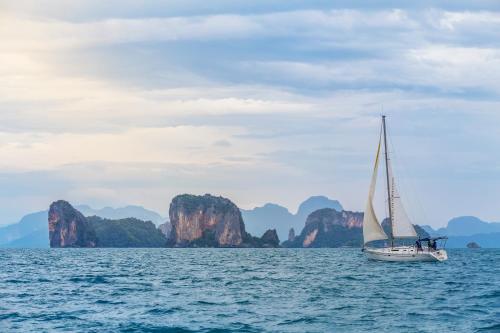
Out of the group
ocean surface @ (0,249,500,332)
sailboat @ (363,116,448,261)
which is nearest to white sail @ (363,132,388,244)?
sailboat @ (363,116,448,261)

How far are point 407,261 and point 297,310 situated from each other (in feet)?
239

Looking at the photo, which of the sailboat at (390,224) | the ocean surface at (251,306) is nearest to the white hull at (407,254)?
the sailboat at (390,224)

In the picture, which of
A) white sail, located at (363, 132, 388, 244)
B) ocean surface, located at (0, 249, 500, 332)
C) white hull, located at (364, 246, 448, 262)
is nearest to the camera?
ocean surface, located at (0, 249, 500, 332)

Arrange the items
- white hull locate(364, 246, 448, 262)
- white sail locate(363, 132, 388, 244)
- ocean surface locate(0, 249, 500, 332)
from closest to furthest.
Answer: ocean surface locate(0, 249, 500, 332) < white hull locate(364, 246, 448, 262) < white sail locate(363, 132, 388, 244)

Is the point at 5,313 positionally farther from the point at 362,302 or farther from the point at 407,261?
the point at 407,261

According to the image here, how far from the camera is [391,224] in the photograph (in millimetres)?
119375

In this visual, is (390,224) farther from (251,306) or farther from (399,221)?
(251,306)

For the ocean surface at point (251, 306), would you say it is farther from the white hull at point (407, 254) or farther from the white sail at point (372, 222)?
the white sail at point (372, 222)

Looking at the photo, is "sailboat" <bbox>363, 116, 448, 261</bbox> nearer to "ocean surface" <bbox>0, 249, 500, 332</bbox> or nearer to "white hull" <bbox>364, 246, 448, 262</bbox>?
"white hull" <bbox>364, 246, 448, 262</bbox>

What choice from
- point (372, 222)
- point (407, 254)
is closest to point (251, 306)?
point (407, 254)

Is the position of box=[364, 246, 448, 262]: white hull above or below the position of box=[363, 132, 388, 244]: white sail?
below

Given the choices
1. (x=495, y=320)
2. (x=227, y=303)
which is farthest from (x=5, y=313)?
(x=495, y=320)

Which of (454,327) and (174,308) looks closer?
(454,327)

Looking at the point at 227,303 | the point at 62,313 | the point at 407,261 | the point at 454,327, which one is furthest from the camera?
the point at 407,261
